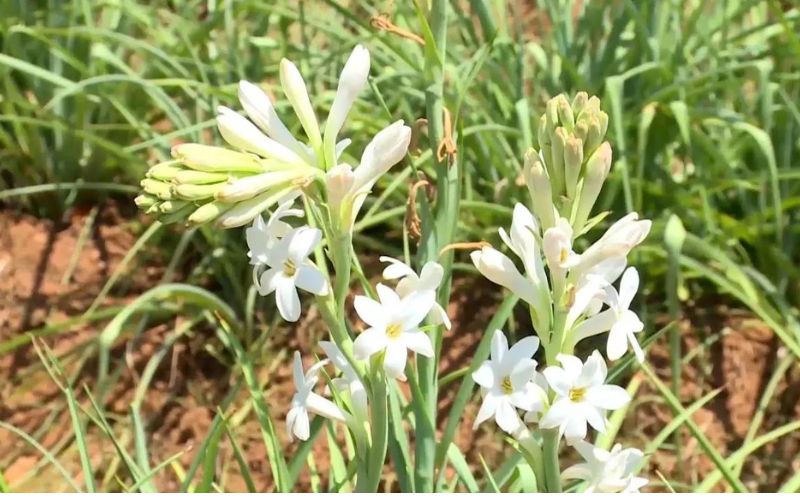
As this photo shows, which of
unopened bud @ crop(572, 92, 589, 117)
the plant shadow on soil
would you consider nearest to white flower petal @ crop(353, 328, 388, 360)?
unopened bud @ crop(572, 92, 589, 117)

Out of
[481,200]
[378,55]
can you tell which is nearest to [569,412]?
[481,200]

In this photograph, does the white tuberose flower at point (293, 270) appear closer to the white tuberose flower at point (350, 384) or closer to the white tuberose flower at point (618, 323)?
the white tuberose flower at point (350, 384)

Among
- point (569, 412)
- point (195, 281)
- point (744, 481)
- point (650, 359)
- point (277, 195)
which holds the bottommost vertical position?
point (744, 481)

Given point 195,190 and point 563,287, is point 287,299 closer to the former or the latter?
point 195,190

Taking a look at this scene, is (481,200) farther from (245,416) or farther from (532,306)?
(532,306)

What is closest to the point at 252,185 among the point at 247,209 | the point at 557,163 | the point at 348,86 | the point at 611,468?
the point at 247,209
